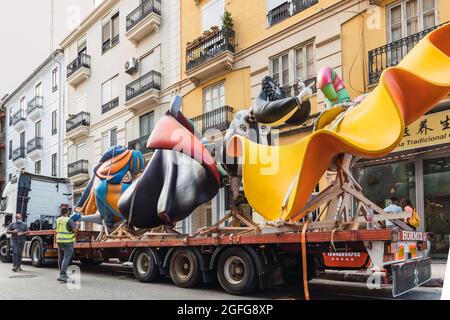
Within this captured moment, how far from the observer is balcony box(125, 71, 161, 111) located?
2142cm

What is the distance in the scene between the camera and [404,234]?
22.1 ft

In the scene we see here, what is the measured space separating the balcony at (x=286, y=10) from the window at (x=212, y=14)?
9.17ft

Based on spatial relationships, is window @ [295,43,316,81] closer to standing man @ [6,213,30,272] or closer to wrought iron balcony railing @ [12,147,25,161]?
standing man @ [6,213,30,272]

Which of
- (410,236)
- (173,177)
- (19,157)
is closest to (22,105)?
(19,157)

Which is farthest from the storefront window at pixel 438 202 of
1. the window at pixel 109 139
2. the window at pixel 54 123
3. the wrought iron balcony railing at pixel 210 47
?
the window at pixel 54 123

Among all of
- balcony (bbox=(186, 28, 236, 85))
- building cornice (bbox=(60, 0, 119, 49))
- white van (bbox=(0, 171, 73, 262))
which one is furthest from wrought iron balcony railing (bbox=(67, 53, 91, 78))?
white van (bbox=(0, 171, 73, 262))

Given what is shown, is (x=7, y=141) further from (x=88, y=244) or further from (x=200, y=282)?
(x=200, y=282)

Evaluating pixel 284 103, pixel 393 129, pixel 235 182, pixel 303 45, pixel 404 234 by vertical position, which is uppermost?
pixel 303 45

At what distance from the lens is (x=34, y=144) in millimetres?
33375

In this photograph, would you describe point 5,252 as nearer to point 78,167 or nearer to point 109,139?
point 109,139

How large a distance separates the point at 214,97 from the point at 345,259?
492 inches

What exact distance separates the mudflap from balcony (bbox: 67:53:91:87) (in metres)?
23.8
